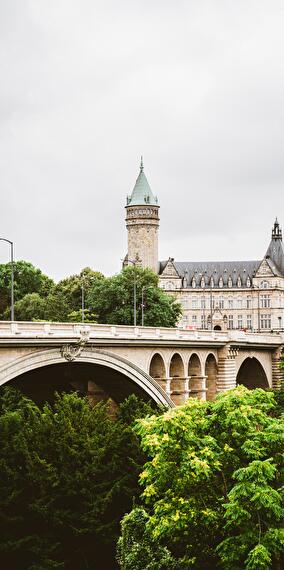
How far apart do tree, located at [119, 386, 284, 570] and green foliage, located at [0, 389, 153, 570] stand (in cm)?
1214

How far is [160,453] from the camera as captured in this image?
3331 centimetres

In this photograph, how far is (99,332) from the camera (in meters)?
58.3

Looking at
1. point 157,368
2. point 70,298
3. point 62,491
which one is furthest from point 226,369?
point 70,298

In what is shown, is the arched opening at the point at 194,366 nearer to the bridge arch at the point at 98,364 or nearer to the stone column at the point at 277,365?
the bridge arch at the point at 98,364

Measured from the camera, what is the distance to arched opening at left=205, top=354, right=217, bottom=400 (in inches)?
3130

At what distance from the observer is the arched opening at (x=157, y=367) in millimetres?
67375

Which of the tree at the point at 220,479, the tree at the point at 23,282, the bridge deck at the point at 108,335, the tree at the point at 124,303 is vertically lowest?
the tree at the point at 220,479

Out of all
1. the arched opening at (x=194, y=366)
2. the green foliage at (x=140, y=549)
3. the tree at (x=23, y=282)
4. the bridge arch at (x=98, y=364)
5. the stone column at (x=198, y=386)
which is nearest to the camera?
the green foliage at (x=140, y=549)

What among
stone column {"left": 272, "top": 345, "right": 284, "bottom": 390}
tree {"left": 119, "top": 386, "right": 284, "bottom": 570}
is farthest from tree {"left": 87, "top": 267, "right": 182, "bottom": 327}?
tree {"left": 119, "top": 386, "right": 284, "bottom": 570}

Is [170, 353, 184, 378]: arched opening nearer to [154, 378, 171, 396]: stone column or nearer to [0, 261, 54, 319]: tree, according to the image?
[154, 378, 171, 396]: stone column

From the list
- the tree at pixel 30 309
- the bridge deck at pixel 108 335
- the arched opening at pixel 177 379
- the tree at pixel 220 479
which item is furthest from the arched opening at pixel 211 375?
the tree at pixel 30 309

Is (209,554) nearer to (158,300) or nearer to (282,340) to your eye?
(282,340)

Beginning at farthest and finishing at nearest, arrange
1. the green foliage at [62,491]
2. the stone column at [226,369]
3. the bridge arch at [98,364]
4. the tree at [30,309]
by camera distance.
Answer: the tree at [30,309]
the stone column at [226,369]
the bridge arch at [98,364]
the green foliage at [62,491]

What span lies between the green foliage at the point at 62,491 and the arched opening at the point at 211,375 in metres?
29.3
